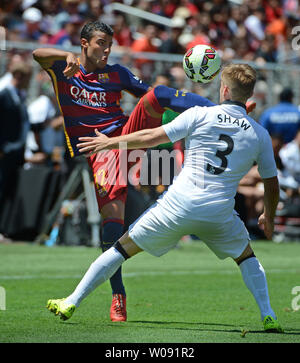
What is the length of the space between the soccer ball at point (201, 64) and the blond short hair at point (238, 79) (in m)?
1.16

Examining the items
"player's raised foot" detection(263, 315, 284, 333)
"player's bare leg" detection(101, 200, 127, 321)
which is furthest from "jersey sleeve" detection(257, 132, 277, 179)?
"player's bare leg" detection(101, 200, 127, 321)

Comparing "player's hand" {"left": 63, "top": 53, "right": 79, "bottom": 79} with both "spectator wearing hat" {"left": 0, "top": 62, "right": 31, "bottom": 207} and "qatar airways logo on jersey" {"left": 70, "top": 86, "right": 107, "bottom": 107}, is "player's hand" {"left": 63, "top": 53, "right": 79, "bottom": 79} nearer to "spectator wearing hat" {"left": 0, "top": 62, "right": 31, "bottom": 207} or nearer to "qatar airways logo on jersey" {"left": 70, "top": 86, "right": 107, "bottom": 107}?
"qatar airways logo on jersey" {"left": 70, "top": 86, "right": 107, "bottom": 107}

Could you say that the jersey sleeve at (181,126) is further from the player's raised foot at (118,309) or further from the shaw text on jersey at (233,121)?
the player's raised foot at (118,309)

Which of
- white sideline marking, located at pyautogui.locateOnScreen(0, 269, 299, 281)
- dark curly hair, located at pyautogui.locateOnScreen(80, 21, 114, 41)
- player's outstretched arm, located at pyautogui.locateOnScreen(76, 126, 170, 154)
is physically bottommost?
white sideline marking, located at pyautogui.locateOnScreen(0, 269, 299, 281)

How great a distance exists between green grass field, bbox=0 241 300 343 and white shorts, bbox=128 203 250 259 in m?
0.66

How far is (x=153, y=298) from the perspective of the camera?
8.49m

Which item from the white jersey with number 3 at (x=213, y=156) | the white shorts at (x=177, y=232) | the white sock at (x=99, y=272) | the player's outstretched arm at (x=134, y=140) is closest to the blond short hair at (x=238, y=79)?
the white jersey with number 3 at (x=213, y=156)

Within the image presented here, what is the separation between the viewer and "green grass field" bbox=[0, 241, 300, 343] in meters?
6.11

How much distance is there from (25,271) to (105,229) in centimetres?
368

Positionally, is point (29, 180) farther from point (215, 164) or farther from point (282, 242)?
point (215, 164)

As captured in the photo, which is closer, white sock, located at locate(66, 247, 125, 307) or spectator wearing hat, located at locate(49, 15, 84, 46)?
white sock, located at locate(66, 247, 125, 307)

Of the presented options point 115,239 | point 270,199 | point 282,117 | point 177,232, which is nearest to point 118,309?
point 115,239

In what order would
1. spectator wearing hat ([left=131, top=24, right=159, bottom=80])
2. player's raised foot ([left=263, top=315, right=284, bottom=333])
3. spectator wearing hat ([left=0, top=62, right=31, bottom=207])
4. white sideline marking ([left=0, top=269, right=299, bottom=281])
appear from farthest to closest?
spectator wearing hat ([left=131, top=24, right=159, bottom=80]) < spectator wearing hat ([left=0, top=62, right=31, bottom=207]) < white sideline marking ([left=0, top=269, right=299, bottom=281]) < player's raised foot ([left=263, top=315, right=284, bottom=333])
